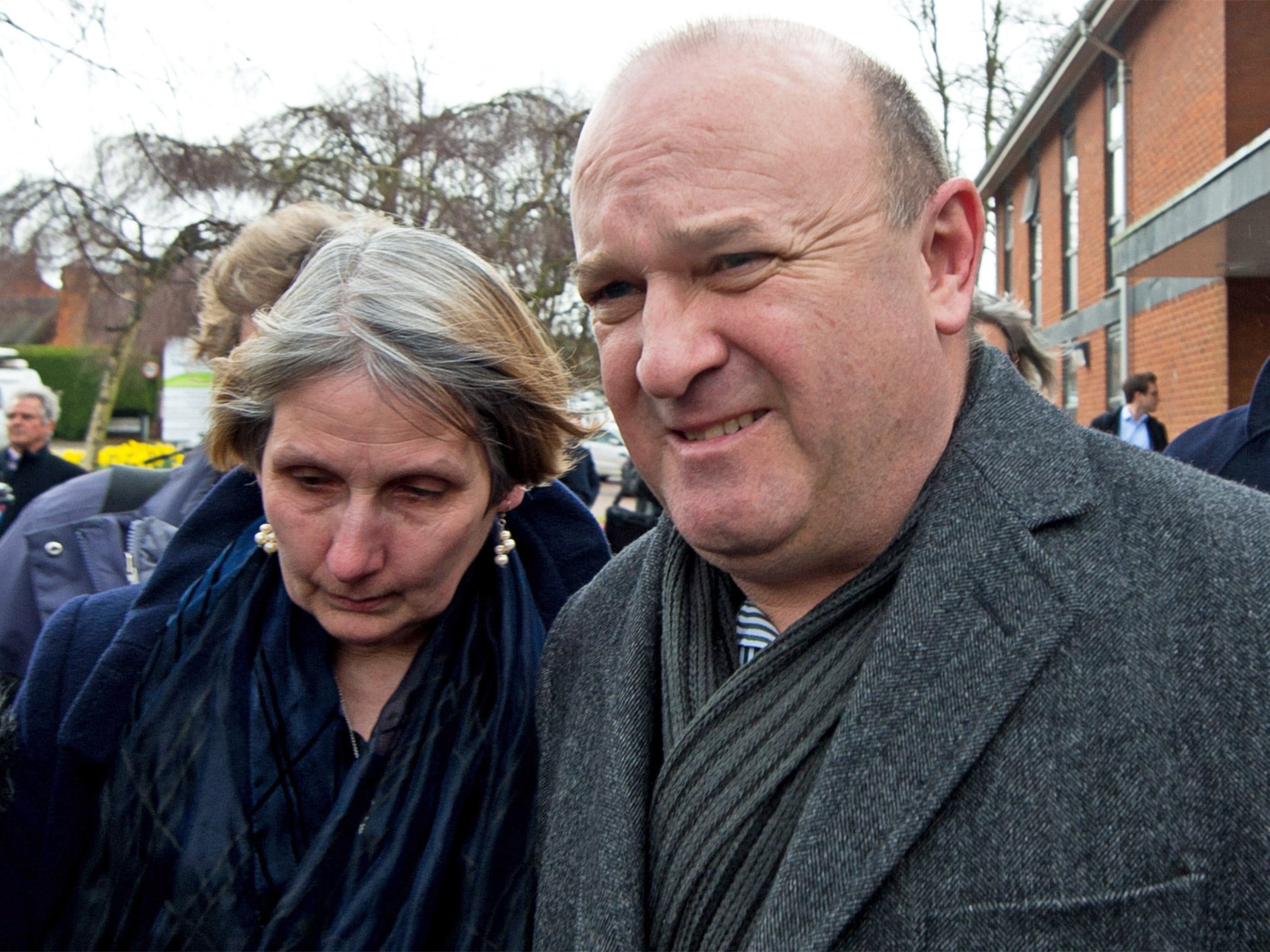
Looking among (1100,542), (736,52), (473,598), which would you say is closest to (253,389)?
(473,598)

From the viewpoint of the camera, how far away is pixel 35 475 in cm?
553

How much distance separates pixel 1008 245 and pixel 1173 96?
11092 millimetres

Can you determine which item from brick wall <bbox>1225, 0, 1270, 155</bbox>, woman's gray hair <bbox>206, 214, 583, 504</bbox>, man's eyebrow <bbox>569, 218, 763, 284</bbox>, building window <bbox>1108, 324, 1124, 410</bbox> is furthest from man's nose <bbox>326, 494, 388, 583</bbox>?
building window <bbox>1108, 324, 1124, 410</bbox>

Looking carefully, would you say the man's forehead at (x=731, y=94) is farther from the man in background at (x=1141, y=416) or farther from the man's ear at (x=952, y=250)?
the man in background at (x=1141, y=416)

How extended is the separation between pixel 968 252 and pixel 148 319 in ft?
44.6

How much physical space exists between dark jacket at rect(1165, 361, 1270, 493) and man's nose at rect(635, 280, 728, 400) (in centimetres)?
197

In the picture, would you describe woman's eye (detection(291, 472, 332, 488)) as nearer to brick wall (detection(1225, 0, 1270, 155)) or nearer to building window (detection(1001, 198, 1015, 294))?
brick wall (detection(1225, 0, 1270, 155))

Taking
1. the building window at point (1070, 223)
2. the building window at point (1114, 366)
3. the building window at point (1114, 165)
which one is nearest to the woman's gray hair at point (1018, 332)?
the building window at point (1114, 165)

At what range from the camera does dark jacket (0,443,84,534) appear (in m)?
5.40

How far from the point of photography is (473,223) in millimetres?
9469

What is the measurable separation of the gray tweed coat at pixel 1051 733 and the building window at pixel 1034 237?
1883 cm

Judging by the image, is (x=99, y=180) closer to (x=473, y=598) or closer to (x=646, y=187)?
(x=473, y=598)

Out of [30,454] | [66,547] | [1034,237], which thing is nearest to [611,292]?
[66,547]

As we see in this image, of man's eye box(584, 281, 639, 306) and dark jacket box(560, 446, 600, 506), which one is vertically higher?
man's eye box(584, 281, 639, 306)
